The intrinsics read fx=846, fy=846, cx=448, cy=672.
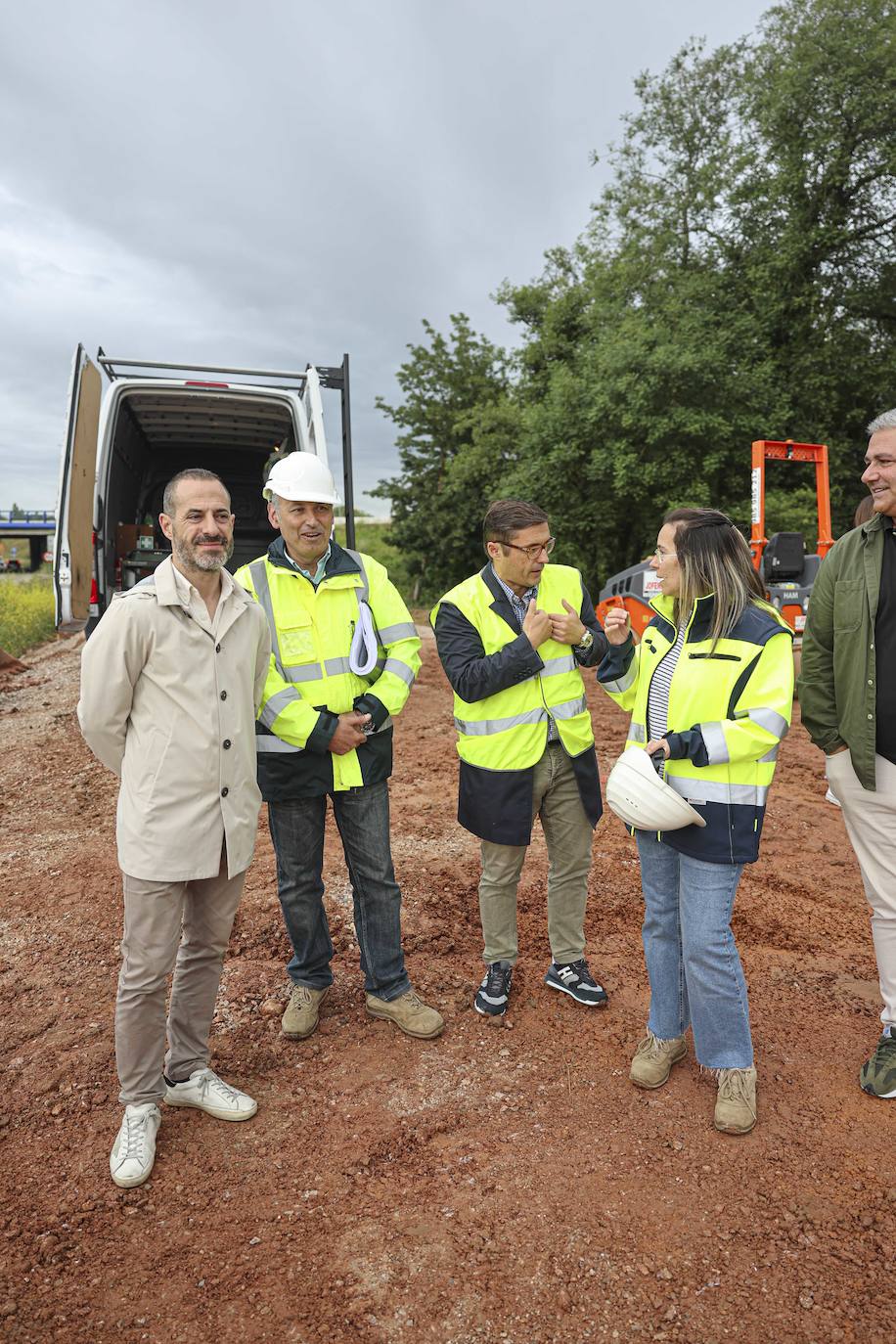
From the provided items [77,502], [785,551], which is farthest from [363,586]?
[785,551]

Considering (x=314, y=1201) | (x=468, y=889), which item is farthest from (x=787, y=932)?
(x=314, y=1201)

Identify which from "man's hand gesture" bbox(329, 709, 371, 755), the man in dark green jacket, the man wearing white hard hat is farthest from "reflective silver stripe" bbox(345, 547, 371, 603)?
the man in dark green jacket

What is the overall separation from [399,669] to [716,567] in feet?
3.75

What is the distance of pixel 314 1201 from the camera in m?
2.32

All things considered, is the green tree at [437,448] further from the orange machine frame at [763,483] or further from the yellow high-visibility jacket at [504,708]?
the yellow high-visibility jacket at [504,708]

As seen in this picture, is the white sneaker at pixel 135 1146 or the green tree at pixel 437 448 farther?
the green tree at pixel 437 448

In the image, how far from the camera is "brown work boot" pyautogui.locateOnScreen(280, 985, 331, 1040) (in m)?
3.07

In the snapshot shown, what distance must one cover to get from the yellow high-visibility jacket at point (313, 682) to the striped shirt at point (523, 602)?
451 mm

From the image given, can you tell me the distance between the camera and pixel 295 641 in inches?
115

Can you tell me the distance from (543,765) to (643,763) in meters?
0.66

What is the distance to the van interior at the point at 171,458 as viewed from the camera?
6.57m

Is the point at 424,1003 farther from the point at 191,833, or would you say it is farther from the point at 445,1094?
the point at 191,833

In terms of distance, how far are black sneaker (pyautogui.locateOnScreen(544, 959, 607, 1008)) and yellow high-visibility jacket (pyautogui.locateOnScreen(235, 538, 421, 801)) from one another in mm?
1095

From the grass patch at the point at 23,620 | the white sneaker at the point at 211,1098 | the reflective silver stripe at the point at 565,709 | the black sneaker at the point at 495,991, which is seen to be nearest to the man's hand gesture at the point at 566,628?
the reflective silver stripe at the point at 565,709
